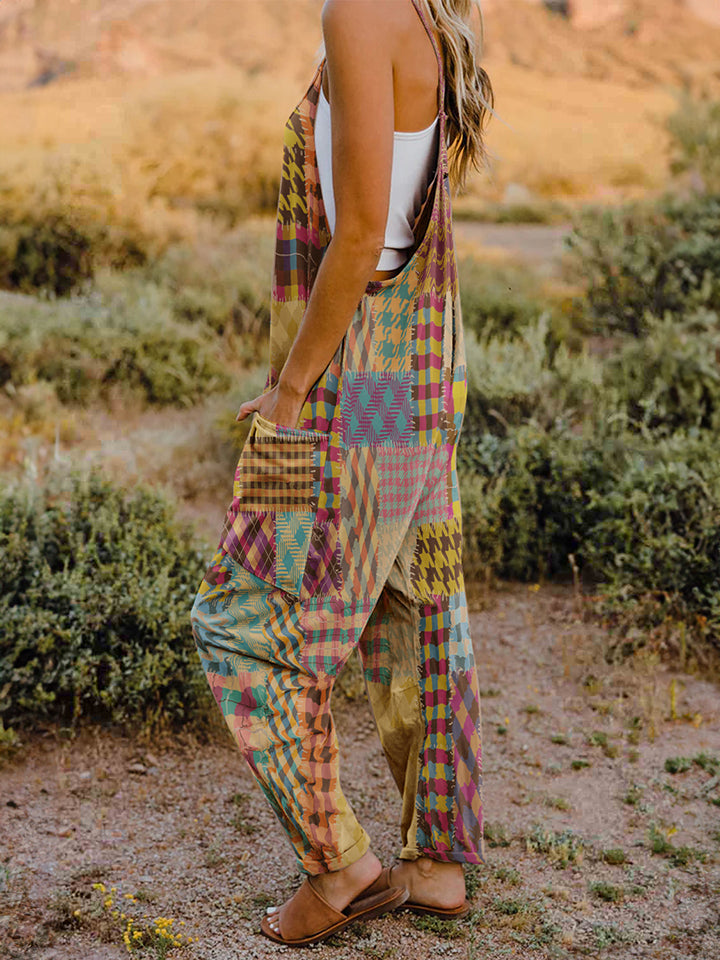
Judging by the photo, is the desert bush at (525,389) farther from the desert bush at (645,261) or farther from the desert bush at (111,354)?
the desert bush at (111,354)

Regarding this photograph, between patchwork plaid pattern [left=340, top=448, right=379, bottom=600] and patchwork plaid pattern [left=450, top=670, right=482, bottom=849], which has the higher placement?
patchwork plaid pattern [left=340, top=448, right=379, bottom=600]

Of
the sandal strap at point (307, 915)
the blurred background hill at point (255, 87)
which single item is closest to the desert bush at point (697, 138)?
the blurred background hill at point (255, 87)

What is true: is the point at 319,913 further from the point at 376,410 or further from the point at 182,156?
the point at 182,156

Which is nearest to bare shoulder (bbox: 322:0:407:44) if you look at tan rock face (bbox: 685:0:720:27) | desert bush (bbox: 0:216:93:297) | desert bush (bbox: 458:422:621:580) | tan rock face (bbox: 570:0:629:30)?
desert bush (bbox: 458:422:621:580)

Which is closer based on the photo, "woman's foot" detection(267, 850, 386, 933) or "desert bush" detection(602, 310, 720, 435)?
"woman's foot" detection(267, 850, 386, 933)

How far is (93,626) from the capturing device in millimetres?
3037

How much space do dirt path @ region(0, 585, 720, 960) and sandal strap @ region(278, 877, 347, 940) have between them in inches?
2.1

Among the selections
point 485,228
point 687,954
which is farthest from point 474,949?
point 485,228

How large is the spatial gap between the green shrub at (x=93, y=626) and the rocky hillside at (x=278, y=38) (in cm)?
2452

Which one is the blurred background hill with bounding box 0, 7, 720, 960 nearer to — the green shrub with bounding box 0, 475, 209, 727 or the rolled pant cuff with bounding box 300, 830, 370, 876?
the green shrub with bounding box 0, 475, 209, 727

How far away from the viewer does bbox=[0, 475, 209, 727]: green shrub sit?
294cm

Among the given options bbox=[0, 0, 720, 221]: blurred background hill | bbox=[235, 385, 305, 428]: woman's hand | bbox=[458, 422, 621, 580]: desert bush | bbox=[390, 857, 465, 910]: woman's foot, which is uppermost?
bbox=[0, 0, 720, 221]: blurred background hill

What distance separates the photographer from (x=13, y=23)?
30.7 meters

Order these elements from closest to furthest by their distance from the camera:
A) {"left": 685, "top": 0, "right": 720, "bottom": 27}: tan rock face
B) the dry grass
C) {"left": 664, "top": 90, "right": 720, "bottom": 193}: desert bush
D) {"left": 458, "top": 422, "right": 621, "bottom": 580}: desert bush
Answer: {"left": 458, "top": 422, "right": 621, "bottom": 580}: desert bush
{"left": 664, "top": 90, "right": 720, "bottom": 193}: desert bush
the dry grass
{"left": 685, "top": 0, "right": 720, "bottom": 27}: tan rock face
